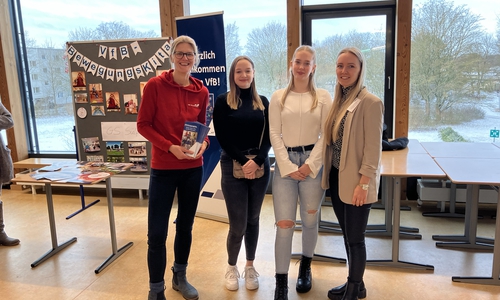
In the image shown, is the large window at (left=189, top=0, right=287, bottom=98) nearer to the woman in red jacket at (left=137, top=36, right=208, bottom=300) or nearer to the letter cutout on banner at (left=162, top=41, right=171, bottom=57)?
the letter cutout on banner at (left=162, top=41, right=171, bottom=57)

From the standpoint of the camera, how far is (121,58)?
4.11 metres

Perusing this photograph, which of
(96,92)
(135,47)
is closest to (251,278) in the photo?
(135,47)

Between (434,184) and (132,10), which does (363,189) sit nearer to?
(434,184)

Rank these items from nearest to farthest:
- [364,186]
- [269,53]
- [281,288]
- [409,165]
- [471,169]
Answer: [364,186], [281,288], [471,169], [409,165], [269,53]

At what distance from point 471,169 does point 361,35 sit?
2.06 metres

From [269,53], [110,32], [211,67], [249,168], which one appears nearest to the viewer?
[249,168]

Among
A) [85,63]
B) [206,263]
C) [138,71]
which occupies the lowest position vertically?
[206,263]

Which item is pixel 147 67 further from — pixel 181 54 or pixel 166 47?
pixel 181 54

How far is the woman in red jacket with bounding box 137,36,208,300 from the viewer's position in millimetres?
2031

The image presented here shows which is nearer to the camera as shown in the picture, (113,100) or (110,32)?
(113,100)

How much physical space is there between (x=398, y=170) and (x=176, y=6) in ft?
10.2

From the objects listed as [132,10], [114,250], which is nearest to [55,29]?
[132,10]

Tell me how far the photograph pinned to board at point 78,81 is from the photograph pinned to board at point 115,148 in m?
0.71

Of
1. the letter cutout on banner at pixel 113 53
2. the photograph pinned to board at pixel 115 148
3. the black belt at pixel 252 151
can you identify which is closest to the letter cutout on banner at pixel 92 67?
the letter cutout on banner at pixel 113 53
